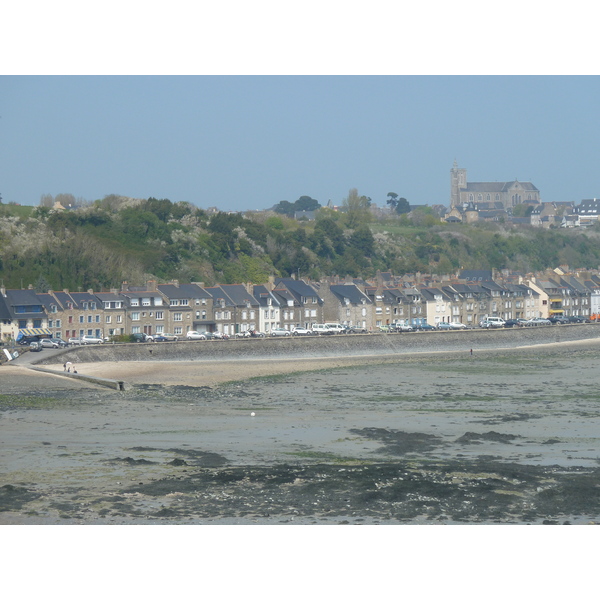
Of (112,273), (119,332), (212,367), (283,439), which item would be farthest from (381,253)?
(283,439)

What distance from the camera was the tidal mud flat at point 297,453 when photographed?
14.9 metres

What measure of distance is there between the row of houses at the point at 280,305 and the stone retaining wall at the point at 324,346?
6.98m

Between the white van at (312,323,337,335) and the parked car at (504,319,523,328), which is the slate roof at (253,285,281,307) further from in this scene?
the parked car at (504,319,523,328)

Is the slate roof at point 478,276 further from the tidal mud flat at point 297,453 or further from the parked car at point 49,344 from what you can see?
the tidal mud flat at point 297,453

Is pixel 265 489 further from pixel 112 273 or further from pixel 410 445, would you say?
pixel 112 273

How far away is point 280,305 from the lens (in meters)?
60.5

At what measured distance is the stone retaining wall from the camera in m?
44.4

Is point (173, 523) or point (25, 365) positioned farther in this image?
point (25, 365)

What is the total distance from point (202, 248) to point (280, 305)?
16611mm

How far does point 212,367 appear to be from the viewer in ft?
140

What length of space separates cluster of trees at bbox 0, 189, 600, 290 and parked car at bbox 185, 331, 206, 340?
10244 mm

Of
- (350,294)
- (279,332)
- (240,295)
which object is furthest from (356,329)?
(240,295)

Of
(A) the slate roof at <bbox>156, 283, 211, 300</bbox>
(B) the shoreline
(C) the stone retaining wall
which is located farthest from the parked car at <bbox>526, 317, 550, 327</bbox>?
(A) the slate roof at <bbox>156, 283, 211, 300</bbox>
